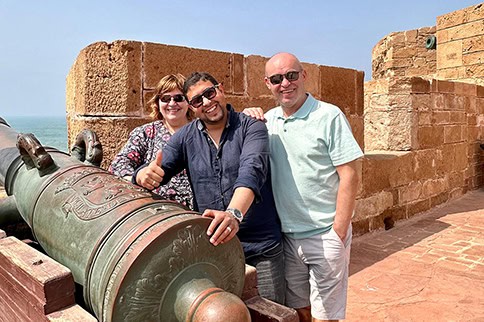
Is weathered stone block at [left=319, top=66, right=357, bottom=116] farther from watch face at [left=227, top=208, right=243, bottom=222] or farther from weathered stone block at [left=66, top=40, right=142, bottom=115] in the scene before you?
watch face at [left=227, top=208, right=243, bottom=222]

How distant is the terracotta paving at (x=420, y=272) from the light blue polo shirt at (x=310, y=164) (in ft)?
4.79

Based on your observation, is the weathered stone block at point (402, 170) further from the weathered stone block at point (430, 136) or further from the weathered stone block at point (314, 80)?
the weathered stone block at point (314, 80)

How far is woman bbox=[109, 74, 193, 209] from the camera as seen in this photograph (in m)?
2.30

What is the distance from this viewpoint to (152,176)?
1867mm

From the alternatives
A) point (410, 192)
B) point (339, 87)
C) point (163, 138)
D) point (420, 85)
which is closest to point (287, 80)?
point (163, 138)

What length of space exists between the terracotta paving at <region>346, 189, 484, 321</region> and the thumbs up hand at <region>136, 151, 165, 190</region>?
6.85ft

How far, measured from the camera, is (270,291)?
201 centimetres

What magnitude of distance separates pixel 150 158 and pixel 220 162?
1.87 feet

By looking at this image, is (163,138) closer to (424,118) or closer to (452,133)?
(424,118)

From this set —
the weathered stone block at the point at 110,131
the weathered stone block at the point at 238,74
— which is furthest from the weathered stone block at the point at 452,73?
the weathered stone block at the point at 110,131

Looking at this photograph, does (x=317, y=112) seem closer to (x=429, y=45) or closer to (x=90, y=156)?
(x=90, y=156)

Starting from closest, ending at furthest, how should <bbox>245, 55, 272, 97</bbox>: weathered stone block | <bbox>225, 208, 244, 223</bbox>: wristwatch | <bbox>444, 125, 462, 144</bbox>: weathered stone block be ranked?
<bbox>225, 208, 244, 223</bbox>: wristwatch, <bbox>245, 55, 272, 97</bbox>: weathered stone block, <bbox>444, 125, 462, 144</bbox>: weathered stone block

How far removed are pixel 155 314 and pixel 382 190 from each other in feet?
15.9

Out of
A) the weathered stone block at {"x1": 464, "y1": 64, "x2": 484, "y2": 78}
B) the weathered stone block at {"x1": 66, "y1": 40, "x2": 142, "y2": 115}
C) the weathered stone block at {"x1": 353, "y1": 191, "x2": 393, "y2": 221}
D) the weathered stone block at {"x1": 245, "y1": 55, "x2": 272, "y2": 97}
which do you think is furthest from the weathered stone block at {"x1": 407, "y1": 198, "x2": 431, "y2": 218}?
the weathered stone block at {"x1": 66, "y1": 40, "x2": 142, "y2": 115}
